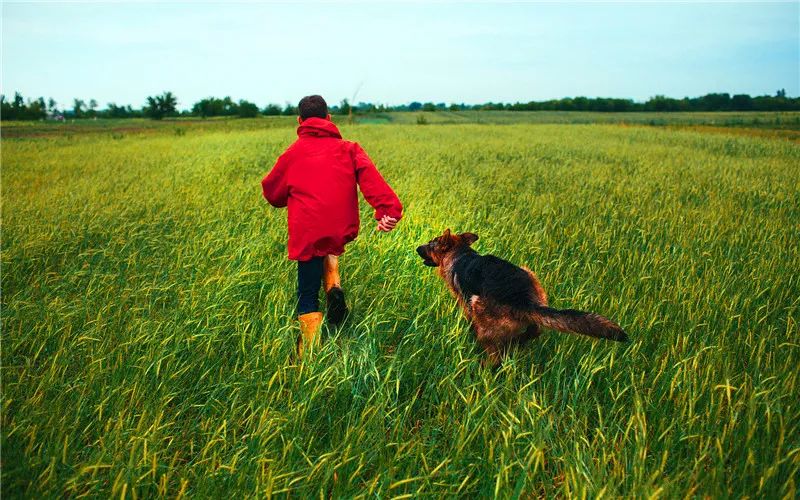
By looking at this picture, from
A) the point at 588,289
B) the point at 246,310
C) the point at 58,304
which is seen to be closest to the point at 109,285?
the point at 58,304

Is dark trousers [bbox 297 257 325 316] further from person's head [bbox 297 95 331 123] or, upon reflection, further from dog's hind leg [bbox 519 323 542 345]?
dog's hind leg [bbox 519 323 542 345]

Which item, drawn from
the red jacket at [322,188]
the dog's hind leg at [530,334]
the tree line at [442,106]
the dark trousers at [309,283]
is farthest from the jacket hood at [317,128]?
the tree line at [442,106]

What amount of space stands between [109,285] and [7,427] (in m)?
2.04

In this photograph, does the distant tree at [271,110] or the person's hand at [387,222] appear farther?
the distant tree at [271,110]

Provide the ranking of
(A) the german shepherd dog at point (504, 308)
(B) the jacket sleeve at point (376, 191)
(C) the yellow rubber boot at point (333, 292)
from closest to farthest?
(A) the german shepherd dog at point (504, 308) → (B) the jacket sleeve at point (376, 191) → (C) the yellow rubber boot at point (333, 292)

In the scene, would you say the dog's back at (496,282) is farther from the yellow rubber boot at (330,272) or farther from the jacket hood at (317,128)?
the jacket hood at (317,128)

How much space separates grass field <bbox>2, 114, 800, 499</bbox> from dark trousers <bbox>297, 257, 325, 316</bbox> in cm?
21

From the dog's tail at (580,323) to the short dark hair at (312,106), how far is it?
2.00 m

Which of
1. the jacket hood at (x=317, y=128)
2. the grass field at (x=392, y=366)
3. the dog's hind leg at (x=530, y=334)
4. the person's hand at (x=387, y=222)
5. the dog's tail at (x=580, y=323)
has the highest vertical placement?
the jacket hood at (x=317, y=128)

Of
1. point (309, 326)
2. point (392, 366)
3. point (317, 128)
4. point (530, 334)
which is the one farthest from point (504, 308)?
point (317, 128)

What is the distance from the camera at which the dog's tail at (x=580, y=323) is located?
1843mm

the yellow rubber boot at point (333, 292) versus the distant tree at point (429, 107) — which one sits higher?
the distant tree at point (429, 107)

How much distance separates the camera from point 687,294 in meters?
3.59

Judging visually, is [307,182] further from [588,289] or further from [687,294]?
[687,294]
